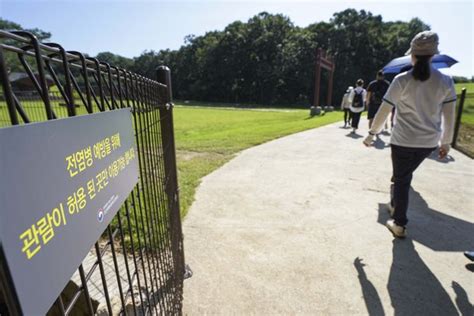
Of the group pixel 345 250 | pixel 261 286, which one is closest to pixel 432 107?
pixel 345 250

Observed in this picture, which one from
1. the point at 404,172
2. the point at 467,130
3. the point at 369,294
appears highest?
the point at 404,172

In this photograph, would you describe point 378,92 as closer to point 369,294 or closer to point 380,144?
point 380,144

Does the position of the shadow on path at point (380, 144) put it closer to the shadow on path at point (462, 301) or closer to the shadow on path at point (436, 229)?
the shadow on path at point (436, 229)

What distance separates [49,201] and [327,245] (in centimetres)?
293

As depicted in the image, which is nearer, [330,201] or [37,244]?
[37,244]

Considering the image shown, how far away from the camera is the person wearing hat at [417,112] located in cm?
277

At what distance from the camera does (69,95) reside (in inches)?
31.3

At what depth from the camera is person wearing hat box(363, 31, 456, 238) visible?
2.77m

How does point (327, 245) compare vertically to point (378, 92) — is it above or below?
below

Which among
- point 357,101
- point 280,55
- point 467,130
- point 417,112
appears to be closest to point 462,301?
point 417,112

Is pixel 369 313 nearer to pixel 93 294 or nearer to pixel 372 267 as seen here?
pixel 372 267

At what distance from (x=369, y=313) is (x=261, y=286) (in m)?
0.87

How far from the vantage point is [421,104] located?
2879 mm

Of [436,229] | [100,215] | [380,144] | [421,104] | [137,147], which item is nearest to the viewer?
[100,215]
